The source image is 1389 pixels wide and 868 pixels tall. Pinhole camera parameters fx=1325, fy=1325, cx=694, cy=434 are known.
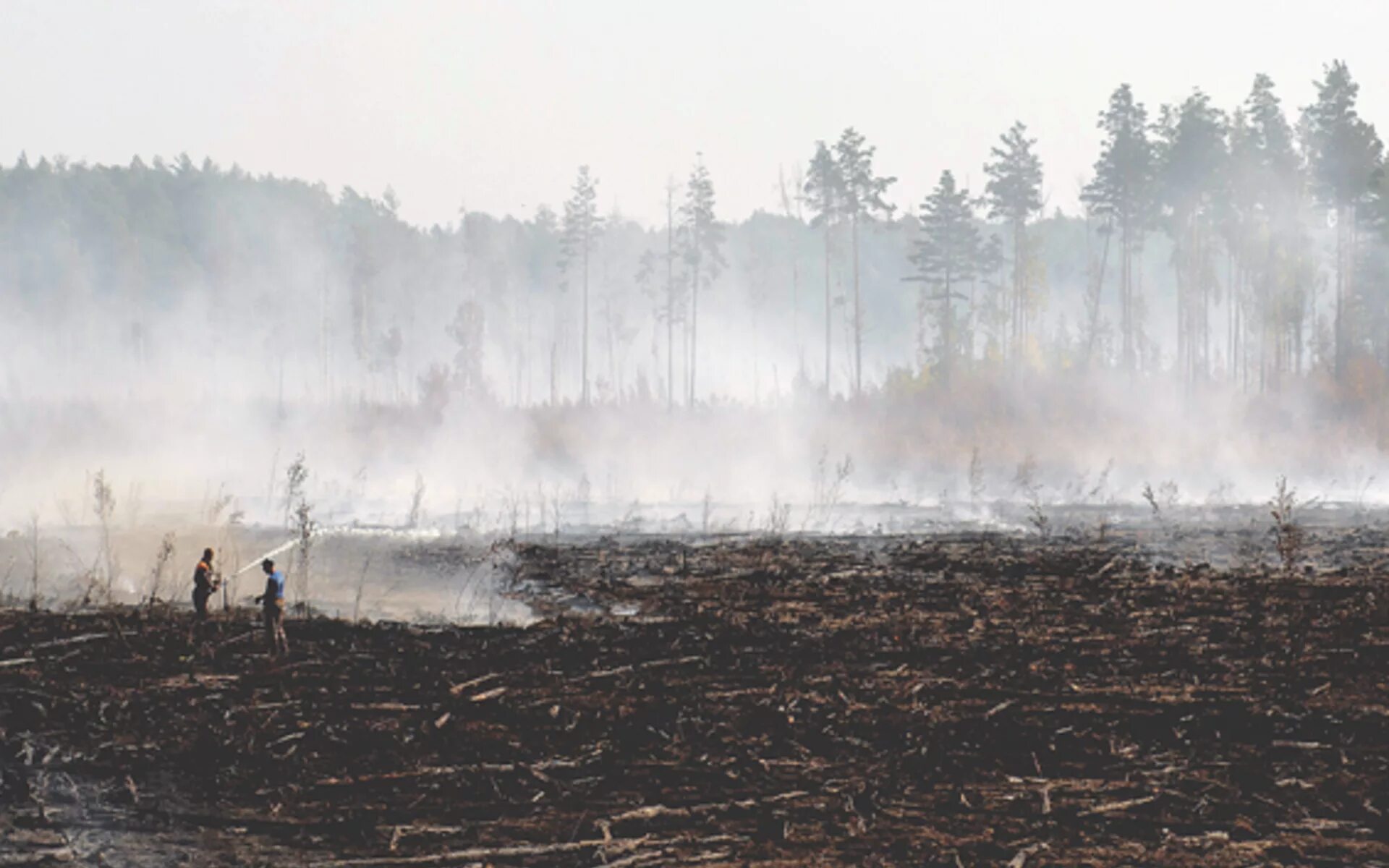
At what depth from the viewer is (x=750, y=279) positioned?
403 ft

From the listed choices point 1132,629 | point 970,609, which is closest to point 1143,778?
point 1132,629

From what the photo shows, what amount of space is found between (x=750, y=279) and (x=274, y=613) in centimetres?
11069

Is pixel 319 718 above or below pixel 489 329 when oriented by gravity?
below

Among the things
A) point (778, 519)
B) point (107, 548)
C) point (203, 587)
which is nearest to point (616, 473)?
point (778, 519)

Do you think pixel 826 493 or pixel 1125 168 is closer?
pixel 826 493

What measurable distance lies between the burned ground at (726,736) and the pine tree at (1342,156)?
173 feet

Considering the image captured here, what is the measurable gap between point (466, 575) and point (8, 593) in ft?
24.2

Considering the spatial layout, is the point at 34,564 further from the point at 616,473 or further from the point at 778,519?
the point at 616,473

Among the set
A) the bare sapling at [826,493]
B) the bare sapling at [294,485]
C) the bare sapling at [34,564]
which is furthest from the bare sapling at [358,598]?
the bare sapling at [826,493]

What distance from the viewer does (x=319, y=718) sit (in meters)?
10.9

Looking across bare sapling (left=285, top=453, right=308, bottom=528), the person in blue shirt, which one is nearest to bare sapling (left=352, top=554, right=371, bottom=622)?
bare sapling (left=285, top=453, right=308, bottom=528)

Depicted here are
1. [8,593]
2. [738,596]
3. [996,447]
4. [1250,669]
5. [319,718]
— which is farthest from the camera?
[996,447]

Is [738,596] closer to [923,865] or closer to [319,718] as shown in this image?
[319,718]

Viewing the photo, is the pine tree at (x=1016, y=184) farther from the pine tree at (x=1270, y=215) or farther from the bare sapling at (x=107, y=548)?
the bare sapling at (x=107, y=548)
